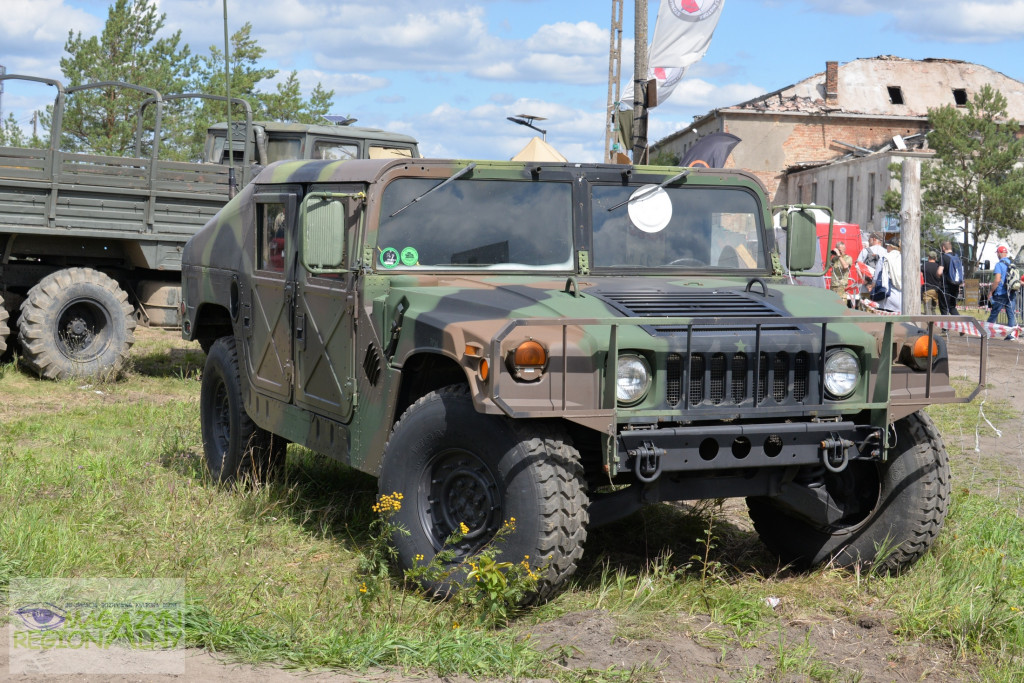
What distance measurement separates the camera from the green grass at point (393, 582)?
4.14 metres

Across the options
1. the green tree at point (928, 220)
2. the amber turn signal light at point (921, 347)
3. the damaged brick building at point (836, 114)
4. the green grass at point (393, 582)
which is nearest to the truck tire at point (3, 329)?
the green grass at point (393, 582)

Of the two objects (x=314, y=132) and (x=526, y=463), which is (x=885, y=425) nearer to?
(x=526, y=463)

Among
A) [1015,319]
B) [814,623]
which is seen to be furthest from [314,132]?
[1015,319]

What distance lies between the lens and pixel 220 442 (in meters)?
7.12

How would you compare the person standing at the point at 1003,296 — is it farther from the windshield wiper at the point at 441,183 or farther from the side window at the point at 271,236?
the windshield wiper at the point at 441,183

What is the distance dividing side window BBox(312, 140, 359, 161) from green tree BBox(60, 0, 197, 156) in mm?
15770

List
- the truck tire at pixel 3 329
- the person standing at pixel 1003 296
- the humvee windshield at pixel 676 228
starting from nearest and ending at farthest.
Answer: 1. the humvee windshield at pixel 676 228
2. the truck tire at pixel 3 329
3. the person standing at pixel 1003 296

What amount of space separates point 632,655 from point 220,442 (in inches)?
145

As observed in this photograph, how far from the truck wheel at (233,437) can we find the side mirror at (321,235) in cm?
177

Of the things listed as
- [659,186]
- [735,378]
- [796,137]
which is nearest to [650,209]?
[659,186]

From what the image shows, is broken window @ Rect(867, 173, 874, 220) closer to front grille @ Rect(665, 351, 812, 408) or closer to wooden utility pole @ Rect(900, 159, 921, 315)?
wooden utility pole @ Rect(900, 159, 921, 315)

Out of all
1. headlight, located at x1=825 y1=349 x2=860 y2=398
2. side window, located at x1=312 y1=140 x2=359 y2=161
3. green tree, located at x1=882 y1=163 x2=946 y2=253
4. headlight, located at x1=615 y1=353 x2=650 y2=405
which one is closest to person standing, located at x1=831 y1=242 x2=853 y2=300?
side window, located at x1=312 y1=140 x2=359 y2=161

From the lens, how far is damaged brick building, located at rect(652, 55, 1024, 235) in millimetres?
46438

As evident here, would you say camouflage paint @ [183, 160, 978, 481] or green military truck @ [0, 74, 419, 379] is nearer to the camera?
camouflage paint @ [183, 160, 978, 481]
